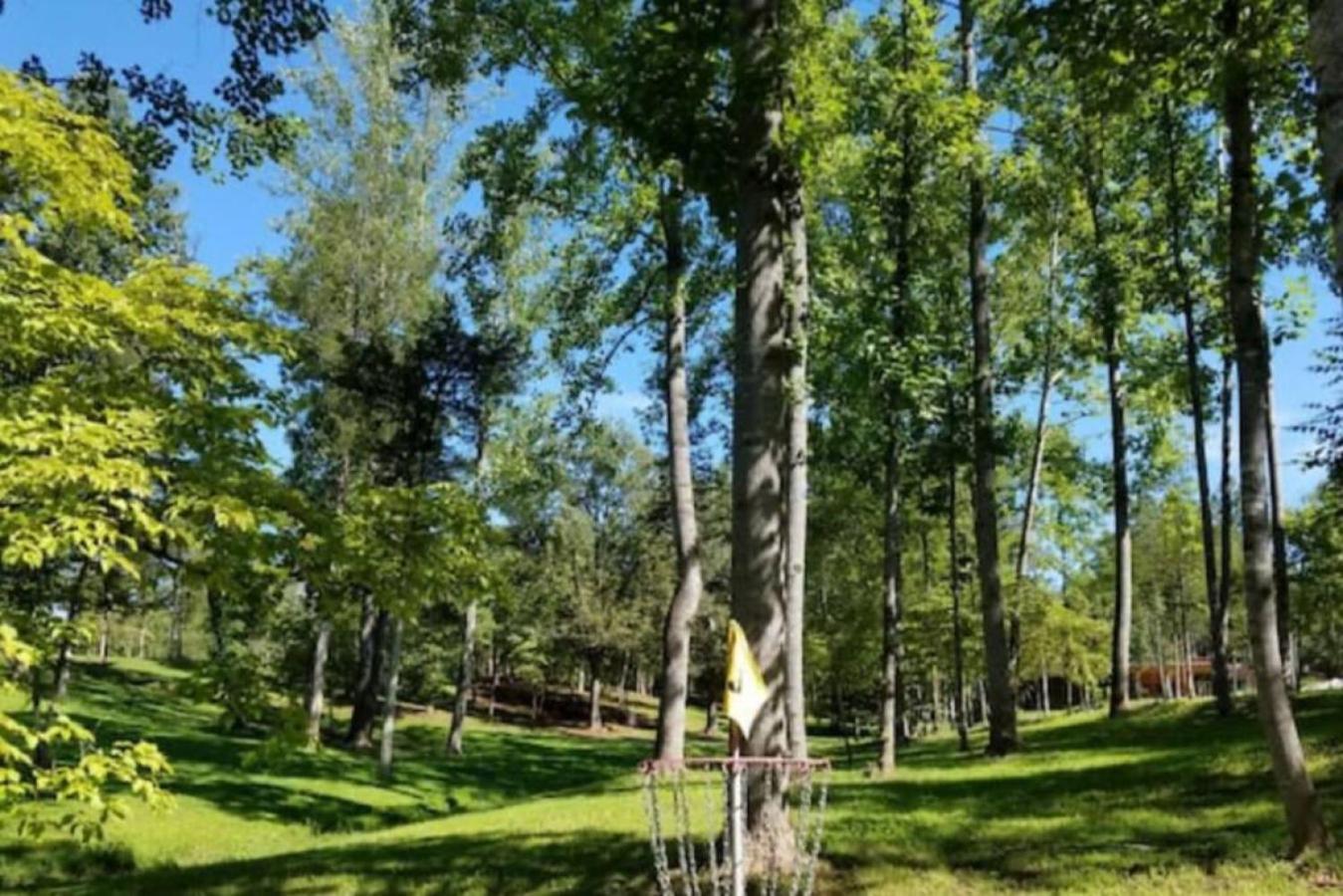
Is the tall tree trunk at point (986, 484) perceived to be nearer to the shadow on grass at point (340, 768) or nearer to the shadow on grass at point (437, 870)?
the shadow on grass at point (340, 768)

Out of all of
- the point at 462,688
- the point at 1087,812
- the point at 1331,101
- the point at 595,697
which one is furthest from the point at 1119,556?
the point at 595,697

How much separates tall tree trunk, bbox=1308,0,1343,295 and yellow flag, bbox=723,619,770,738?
197 cm

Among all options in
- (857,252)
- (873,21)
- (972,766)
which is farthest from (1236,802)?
(873,21)

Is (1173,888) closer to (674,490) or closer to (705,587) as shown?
(674,490)

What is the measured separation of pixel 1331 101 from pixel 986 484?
11838mm

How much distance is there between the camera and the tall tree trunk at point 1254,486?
20.4 feet

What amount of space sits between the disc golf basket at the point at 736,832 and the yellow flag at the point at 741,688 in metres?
0.13

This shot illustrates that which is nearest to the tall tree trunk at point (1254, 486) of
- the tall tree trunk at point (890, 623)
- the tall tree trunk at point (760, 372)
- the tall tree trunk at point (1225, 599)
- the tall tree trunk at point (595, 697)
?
the tall tree trunk at point (760, 372)

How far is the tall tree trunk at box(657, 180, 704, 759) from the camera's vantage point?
46.0ft

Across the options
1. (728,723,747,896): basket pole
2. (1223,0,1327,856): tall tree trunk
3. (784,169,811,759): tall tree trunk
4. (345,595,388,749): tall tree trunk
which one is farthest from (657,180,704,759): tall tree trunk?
(345,595,388,749): tall tree trunk

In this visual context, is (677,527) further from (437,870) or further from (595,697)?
(595,697)

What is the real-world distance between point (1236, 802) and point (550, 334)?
37.0ft

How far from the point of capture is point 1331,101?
2250mm

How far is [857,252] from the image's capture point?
11695 millimetres
